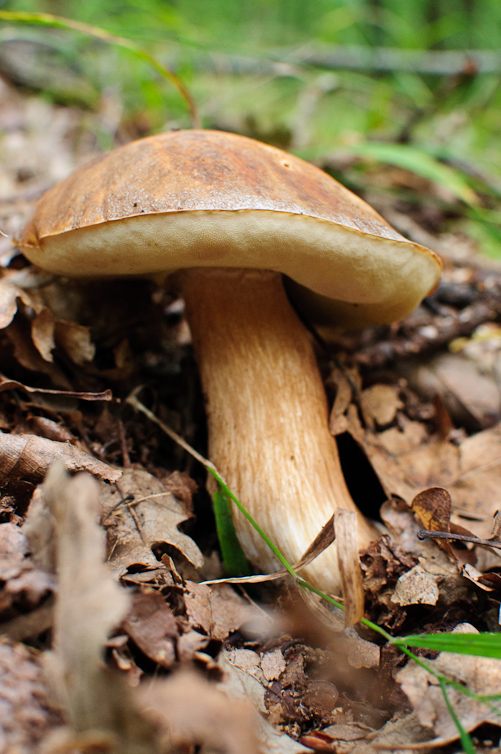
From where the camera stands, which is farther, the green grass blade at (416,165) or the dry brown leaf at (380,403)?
the green grass blade at (416,165)

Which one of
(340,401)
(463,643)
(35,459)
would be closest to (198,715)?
(463,643)

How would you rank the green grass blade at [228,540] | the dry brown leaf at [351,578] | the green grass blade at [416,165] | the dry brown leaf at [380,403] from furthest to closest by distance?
the green grass blade at [416,165]
the dry brown leaf at [380,403]
the green grass blade at [228,540]
the dry brown leaf at [351,578]

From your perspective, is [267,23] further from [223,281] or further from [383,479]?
[383,479]

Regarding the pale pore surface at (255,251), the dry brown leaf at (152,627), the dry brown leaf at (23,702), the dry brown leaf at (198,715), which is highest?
the pale pore surface at (255,251)

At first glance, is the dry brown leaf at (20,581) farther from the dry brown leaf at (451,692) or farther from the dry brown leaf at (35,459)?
the dry brown leaf at (451,692)

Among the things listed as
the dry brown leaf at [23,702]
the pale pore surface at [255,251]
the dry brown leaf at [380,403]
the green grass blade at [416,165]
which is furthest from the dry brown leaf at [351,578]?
the green grass blade at [416,165]

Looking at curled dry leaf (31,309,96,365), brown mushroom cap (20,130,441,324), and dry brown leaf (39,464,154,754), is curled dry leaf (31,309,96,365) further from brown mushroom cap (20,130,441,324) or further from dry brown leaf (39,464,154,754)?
dry brown leaf (39,464,154,754)

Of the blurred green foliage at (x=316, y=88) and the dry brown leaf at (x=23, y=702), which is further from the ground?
the blurred green foliage at (x=316, y=88)

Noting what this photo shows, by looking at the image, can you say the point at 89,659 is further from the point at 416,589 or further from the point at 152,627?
the point at 416,589
